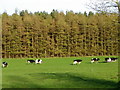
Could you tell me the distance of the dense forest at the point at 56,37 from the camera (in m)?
51.0

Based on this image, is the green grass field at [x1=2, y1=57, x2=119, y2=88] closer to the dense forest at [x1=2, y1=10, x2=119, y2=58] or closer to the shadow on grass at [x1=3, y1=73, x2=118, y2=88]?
the shadow on grass at [x1=3, y1=73, x2=118, y2=88]

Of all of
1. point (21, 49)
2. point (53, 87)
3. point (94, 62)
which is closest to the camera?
point (53, 87)

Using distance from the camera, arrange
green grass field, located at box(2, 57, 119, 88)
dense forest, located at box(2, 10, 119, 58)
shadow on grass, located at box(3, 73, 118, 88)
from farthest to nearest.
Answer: dense forest, located at box(2, 10, 119, 58) → green grass field, located at box(2, 57, 119, 88) → shadow on grass, located at box(3, 73, 118, 88)

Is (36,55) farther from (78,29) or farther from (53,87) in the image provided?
(53,87)

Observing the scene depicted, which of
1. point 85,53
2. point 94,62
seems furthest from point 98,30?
point 94,62

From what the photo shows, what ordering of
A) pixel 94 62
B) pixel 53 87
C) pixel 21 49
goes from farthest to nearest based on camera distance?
1. pixel 21 49
2. pixel 94 62
3. pixel 53 87

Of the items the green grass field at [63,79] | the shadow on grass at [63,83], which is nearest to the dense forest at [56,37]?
the green grass field at [63,79]

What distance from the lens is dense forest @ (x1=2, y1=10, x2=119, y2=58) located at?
51.0 metres

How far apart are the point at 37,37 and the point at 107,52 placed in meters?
15.2

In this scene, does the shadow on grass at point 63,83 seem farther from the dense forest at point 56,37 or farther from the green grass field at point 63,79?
the dense forest at point 56,37

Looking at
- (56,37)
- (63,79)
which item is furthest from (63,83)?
(56,37)

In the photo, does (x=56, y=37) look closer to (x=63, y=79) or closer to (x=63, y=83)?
(x=63, y=79)

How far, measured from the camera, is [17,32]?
51.2 metres

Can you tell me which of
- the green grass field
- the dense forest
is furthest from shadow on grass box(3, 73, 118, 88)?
the dense forest
